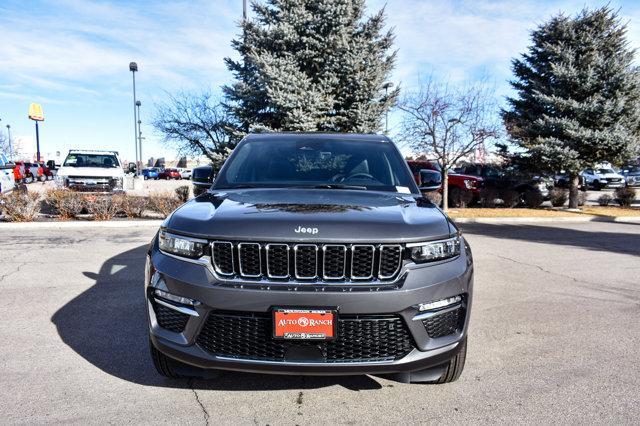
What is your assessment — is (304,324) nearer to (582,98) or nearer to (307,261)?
(307,261)

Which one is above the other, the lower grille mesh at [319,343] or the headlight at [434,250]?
the headlight at [434,250]

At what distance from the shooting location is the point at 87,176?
568 inches

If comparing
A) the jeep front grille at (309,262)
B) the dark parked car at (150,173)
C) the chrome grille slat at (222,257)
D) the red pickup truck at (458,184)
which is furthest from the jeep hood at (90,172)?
the dark parked car at (150,173)

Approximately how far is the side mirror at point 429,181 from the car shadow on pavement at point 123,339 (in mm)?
1884

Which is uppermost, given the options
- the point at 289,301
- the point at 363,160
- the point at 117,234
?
the point at 363,160

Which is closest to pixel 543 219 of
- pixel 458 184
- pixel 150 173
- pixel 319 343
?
pixel 458 184

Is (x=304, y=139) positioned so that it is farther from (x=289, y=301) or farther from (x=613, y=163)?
(x=613, y=163)

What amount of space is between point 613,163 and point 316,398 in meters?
19.0

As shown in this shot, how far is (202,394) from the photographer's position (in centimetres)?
300

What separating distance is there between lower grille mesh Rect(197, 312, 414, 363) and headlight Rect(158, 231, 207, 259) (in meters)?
0.36

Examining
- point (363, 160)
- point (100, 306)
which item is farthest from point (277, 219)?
point (100, 306)

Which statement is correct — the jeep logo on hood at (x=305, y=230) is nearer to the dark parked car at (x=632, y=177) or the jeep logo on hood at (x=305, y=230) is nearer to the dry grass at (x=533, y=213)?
the dry grass at (x=533, y=213)

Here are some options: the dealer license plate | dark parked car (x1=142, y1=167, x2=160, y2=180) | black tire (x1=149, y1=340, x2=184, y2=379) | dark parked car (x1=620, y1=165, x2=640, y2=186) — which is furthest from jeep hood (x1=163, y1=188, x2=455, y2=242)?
dark parked car (x1=142, y1=167, x2=160, y2=180)

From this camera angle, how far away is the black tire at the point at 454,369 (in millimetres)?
3004
